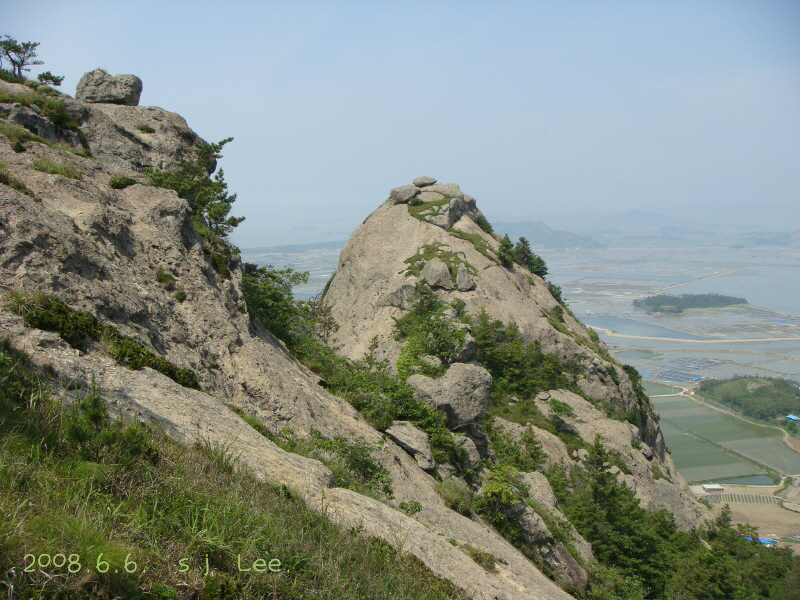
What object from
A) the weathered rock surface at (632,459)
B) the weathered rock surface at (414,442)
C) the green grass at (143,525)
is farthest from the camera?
the weathered rock surface at (632,459)

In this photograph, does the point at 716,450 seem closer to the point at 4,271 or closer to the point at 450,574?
the point at 450,574

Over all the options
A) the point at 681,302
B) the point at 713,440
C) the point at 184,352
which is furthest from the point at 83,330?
the point at 681,302

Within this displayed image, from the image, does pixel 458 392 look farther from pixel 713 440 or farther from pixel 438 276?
pixel 713 440

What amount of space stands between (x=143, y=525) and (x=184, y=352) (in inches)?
331

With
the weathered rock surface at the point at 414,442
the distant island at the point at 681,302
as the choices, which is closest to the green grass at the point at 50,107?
the weathered rock surface at the point at 414,442

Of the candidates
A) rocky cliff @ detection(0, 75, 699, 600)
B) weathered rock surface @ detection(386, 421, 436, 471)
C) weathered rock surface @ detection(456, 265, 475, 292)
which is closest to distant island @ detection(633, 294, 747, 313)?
rocky cliff @ detection(0, 75, 699, 600)

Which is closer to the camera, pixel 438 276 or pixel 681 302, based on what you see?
pixel 438 276

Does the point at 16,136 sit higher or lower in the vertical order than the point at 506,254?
higher

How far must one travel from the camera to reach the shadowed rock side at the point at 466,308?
25.3 metres

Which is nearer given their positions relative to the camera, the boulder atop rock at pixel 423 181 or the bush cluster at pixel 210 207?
the bush cluster at pixel 210 207

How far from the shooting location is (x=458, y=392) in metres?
20.1

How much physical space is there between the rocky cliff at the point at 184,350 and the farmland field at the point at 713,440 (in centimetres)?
6266

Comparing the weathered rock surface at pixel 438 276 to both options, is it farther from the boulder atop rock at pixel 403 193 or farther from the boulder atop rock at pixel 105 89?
the boulder atop rock at pixel 105 89

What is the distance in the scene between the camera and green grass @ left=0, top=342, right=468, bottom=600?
3.76 m
